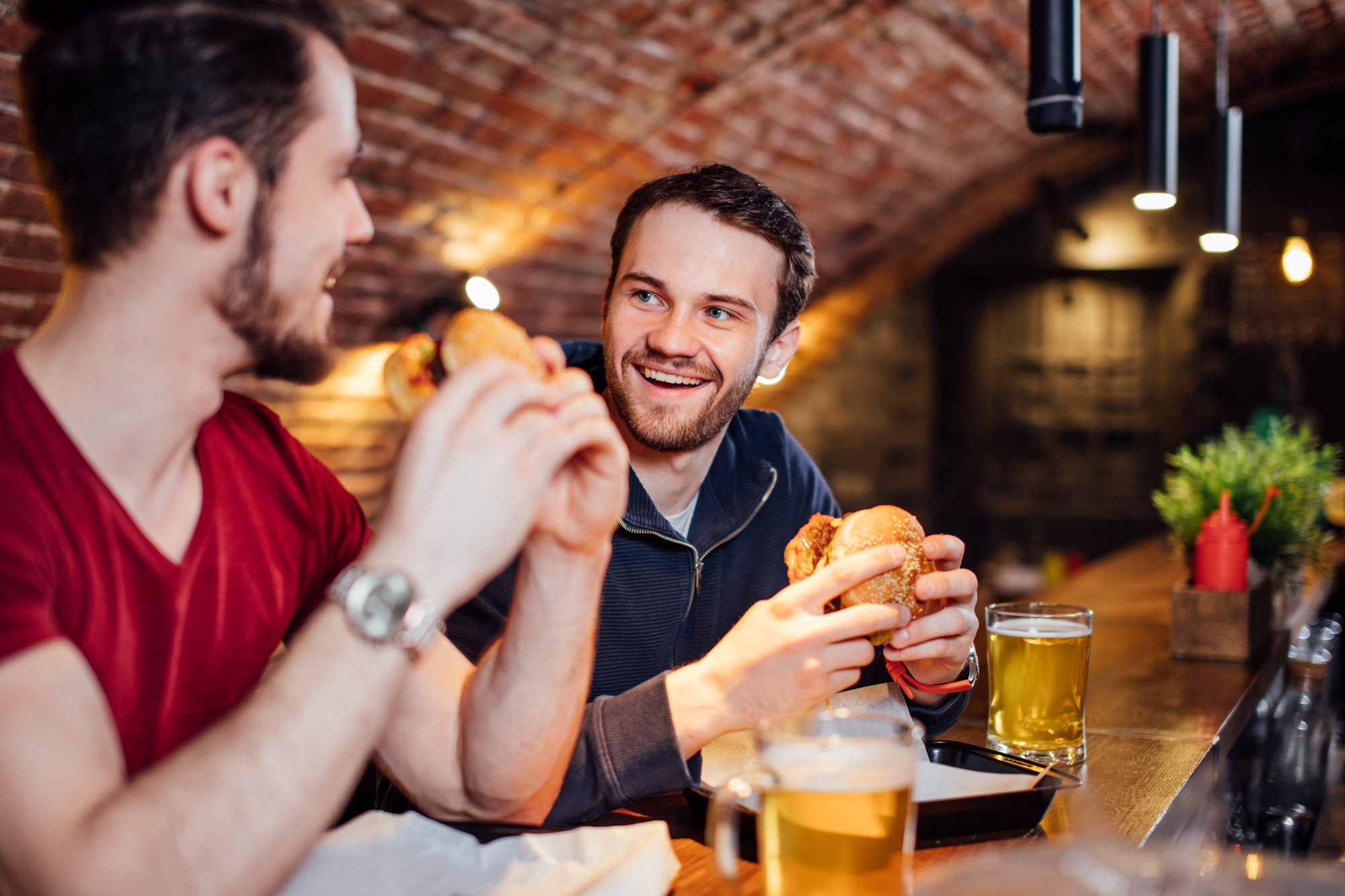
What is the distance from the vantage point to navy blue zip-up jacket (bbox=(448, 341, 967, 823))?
3.92 ft

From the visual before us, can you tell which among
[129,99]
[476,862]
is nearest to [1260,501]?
[476,862]

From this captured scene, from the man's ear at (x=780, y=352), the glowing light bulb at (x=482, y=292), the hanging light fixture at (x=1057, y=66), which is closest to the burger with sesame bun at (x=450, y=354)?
the man's ear at (x=780, y=352)

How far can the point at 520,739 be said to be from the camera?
43.7 inches

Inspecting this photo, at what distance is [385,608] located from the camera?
2.68 feet

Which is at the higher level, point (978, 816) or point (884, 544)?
point (884, 544)

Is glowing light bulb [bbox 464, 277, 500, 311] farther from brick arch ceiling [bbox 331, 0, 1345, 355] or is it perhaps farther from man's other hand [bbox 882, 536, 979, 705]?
man's other hand [bbox 882, 536, 979, 705]

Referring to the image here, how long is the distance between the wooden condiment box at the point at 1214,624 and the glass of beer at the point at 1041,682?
3.03 ft

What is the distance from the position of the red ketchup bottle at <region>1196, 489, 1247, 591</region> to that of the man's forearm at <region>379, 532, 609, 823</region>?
1.56 m

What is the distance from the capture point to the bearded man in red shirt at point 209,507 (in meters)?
0.77

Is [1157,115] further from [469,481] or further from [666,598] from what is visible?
[469,481]

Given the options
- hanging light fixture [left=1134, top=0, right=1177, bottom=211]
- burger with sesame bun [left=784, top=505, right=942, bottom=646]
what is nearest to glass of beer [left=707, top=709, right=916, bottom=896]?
burger with sesame bun [left=784, top=505, right=942, bottom=646]

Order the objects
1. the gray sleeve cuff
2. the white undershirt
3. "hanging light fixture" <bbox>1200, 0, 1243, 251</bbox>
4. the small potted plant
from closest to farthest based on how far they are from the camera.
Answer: the gray sleeve cuff
the white undershirt
the small potted plant
"hanging light fixture" <bbox>1200, 0, 1243, 251</bbox>

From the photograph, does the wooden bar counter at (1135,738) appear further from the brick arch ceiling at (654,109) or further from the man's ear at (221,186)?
the brick arch ceiling at (654,109)

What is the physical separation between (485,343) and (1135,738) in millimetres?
1130
